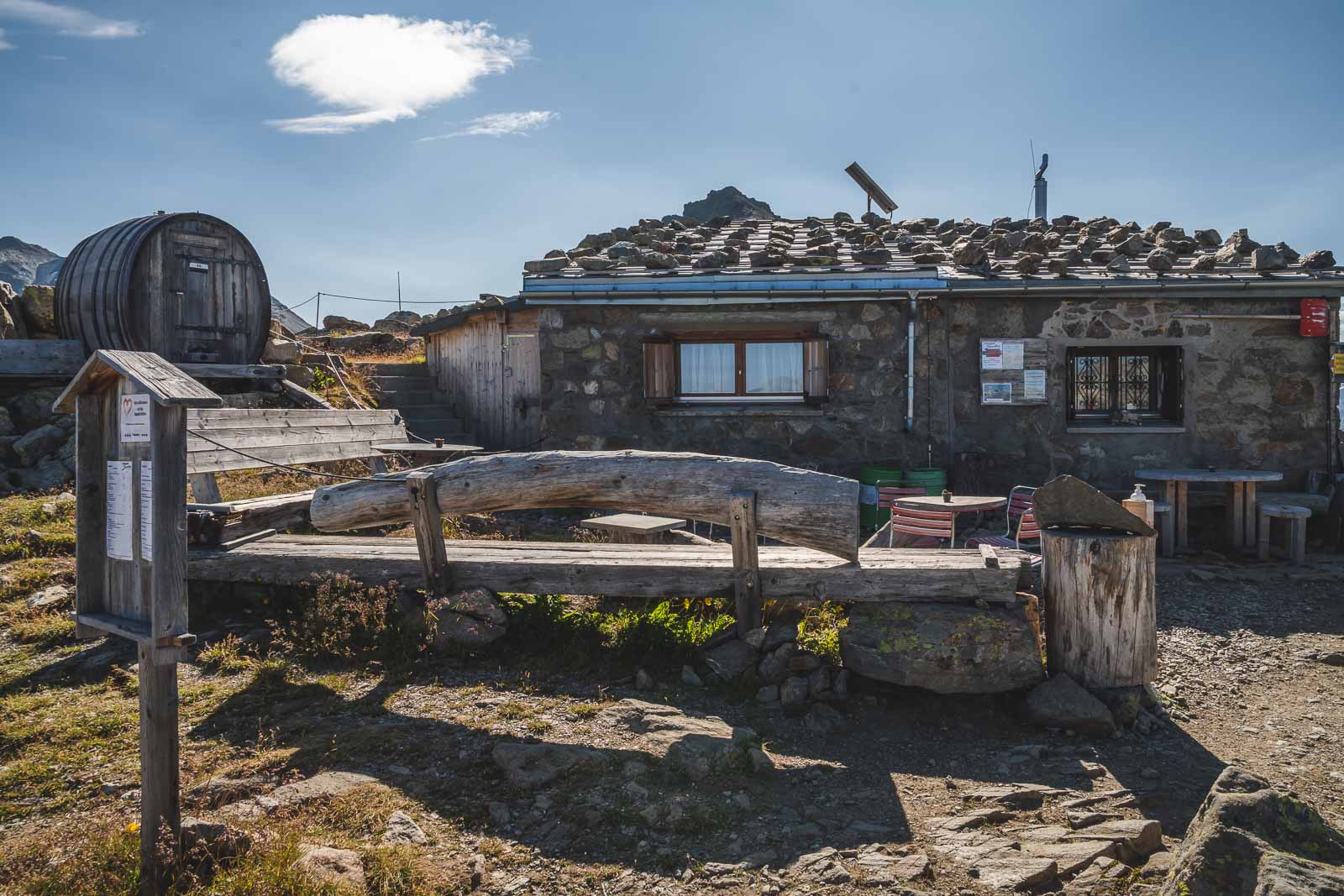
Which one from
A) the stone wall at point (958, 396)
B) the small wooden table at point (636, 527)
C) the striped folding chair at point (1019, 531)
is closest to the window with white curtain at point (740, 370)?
the stone wall at point (958, 396)

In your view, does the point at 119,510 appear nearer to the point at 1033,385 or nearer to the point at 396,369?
the point at 1033,385

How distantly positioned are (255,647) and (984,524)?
23.2 ft

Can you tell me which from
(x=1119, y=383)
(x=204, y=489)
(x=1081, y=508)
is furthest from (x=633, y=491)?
(x=1119, y=383)

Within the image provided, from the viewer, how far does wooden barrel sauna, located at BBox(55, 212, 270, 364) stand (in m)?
10.0

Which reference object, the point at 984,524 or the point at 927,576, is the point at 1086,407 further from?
the point at 927,576

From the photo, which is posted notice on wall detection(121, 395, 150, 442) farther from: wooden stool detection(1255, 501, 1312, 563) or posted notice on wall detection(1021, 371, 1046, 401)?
wooden stool detection(1255, 501, 1312, 563)

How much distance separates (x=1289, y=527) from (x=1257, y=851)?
7.23 m

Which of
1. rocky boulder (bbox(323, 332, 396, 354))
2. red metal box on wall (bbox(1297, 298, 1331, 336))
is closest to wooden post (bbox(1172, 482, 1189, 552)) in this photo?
red metal box on wall (bbox(1297, 298, 1331, 336))

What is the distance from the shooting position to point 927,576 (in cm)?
484

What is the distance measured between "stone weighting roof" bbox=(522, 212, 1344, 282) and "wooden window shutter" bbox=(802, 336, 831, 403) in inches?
31.9

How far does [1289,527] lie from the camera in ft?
26.9

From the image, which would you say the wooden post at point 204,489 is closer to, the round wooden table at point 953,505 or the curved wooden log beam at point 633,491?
the curved wooden log beam at point 633,491

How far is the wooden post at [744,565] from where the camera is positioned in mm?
4863

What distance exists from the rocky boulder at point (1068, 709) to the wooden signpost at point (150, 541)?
12.8 feet
